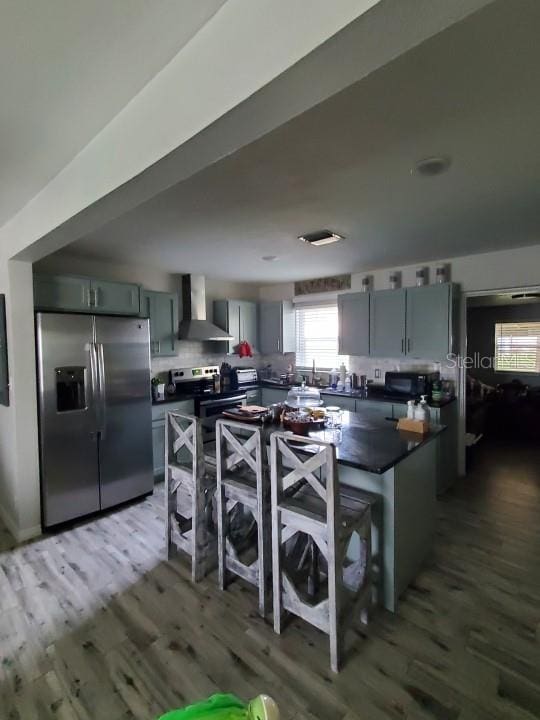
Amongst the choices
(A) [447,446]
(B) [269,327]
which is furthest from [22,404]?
(A) [447,446]

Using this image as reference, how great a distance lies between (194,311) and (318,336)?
191 centimetres

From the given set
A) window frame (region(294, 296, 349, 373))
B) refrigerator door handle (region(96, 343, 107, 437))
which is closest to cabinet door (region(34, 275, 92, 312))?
refrigerator door handle (region(96, 343, 107, 437))

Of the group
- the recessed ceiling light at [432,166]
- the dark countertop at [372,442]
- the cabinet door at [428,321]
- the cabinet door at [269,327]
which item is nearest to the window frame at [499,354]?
the cabinet door at [428,321]

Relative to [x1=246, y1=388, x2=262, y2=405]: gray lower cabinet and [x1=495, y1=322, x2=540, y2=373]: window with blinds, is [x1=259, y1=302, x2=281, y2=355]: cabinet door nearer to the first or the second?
[x1=246, y1=388, x2=262, y2=405]: gray lower cabinet

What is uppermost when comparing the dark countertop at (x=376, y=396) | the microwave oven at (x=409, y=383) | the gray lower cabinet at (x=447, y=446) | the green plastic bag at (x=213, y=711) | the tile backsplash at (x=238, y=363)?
the tile backsplash at (x=238, y=363)

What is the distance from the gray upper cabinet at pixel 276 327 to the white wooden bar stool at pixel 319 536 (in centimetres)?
323

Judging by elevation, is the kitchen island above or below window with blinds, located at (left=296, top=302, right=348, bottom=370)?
A: below

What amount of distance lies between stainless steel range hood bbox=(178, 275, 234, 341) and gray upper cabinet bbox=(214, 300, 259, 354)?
40 cm

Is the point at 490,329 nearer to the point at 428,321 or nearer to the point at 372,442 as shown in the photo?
the point at 428,321

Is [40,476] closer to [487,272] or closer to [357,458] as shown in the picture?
[357,458]

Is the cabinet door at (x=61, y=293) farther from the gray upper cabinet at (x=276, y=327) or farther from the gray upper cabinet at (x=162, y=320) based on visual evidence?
the gray upper cabinet at (x=276, y=327)

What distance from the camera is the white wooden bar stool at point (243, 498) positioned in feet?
6.47

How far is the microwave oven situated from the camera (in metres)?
3.80

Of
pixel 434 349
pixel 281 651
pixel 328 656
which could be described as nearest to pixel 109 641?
pixel 281 651
